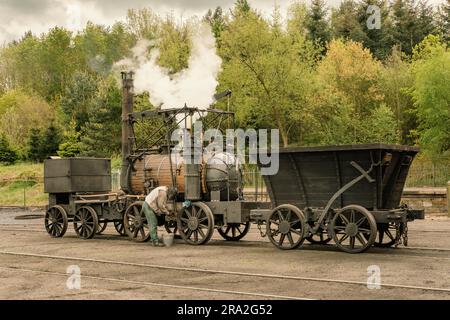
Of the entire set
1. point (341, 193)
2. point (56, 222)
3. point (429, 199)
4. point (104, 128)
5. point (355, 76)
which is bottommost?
point (56, 222)

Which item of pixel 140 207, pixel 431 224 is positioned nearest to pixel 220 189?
pixel 140 207

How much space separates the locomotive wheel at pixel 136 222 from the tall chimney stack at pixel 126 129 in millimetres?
979

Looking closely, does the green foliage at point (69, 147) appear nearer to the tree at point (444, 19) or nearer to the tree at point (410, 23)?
the tree at point (410, 23)

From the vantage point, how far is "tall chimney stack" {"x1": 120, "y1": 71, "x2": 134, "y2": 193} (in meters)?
18.1

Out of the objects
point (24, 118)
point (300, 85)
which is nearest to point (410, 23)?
point (300, 85)

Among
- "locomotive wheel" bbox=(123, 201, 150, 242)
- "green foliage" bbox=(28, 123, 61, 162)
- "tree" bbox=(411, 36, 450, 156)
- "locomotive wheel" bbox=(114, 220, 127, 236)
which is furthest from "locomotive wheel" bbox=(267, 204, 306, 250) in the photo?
"green foliage" bbox=(28, 123, 61, 162)

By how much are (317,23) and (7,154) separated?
98.8ft

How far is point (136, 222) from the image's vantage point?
1708 centimetres

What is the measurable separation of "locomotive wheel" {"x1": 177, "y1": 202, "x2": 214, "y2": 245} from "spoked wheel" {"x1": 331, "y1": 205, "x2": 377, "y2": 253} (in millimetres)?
3326

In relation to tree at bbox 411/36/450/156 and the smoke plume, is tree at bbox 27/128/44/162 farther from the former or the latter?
the smoke plume

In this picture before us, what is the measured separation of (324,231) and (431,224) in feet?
27.0

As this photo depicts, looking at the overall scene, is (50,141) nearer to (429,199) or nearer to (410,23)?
(429,199)

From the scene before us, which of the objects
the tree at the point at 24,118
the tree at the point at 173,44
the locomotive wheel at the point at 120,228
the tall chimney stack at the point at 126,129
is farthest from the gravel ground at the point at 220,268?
the tree at the point at 24,118

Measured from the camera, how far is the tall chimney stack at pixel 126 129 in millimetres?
18141
